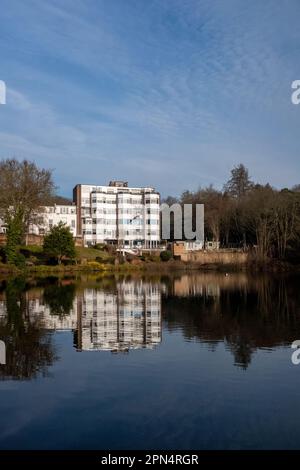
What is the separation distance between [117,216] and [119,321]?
8195cm

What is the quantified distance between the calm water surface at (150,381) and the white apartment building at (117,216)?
76857 millimetres

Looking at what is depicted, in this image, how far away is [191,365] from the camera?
1391cm

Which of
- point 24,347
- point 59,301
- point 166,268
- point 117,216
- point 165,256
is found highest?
point 117,216

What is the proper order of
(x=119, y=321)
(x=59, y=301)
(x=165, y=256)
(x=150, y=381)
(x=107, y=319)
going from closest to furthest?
(x=150, y=381) → (x=119, y=321) → (x=107, y=319) → (x=59, y=301) → (x=165, y=256)

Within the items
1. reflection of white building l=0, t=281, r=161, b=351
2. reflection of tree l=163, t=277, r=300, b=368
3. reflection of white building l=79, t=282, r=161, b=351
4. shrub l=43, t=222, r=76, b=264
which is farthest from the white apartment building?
reflection of tree l=163, t=277, r=300, b=368

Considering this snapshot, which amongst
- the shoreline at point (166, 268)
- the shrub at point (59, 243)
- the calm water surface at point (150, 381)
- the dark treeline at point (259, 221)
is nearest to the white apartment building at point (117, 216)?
the dark treeline at point (259, 221)

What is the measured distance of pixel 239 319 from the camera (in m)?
22.2

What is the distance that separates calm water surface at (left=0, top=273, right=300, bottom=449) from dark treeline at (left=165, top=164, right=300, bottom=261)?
49521mm

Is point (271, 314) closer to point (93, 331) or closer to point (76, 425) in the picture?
point (93, 331)

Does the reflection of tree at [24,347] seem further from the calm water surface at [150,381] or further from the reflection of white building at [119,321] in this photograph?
the reflection of white building at [119,321]

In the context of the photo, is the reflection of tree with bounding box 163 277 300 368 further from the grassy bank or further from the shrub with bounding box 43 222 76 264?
the grassy bank

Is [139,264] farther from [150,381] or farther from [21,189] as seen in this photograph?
[150,381]

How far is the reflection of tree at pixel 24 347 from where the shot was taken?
1327 cm

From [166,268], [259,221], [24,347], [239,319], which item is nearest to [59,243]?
[166,268]
